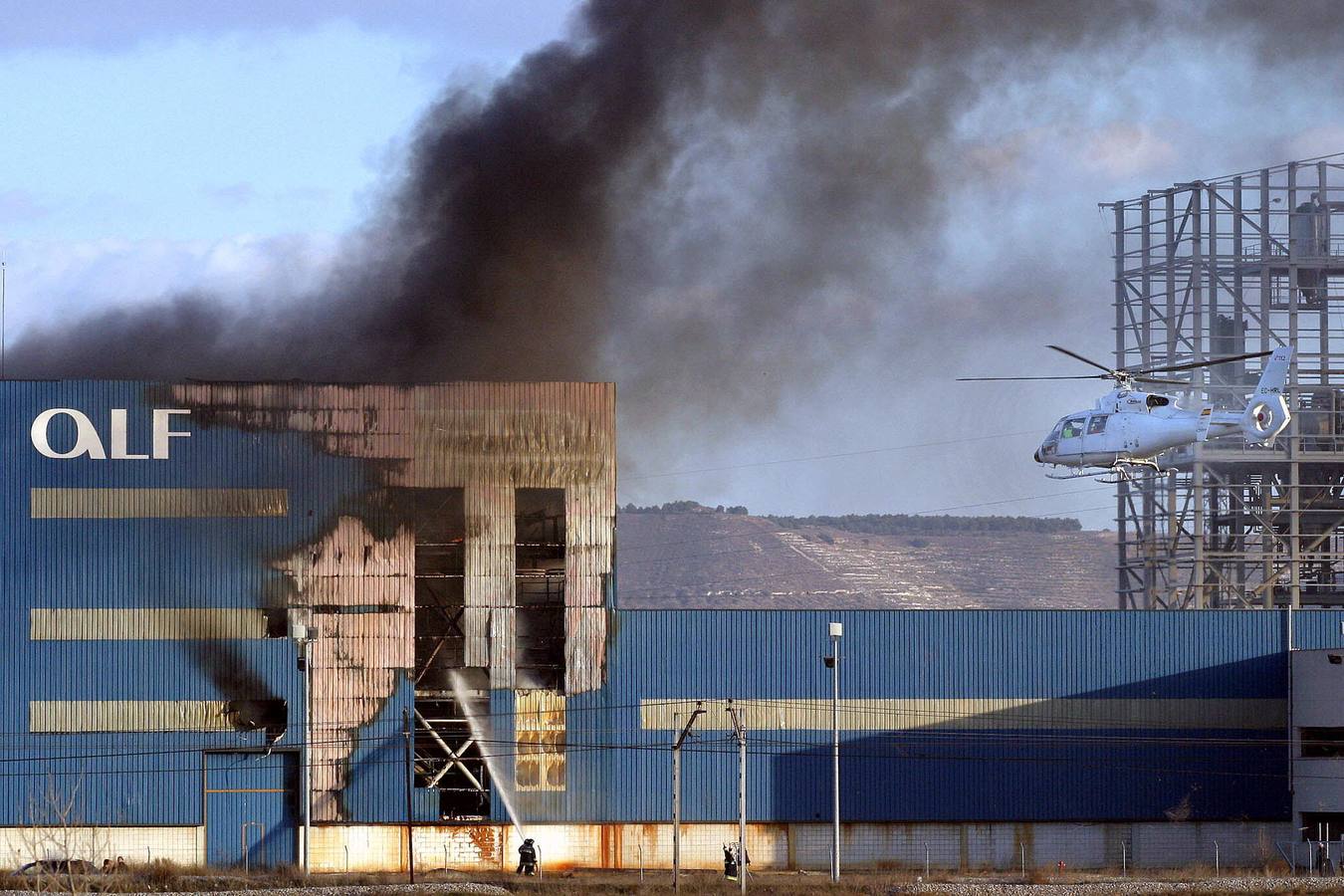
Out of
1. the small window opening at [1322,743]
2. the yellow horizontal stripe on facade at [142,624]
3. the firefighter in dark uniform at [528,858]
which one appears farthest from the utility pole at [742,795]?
the small window opening at [1322,743]

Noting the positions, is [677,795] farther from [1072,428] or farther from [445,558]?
[1072,428]

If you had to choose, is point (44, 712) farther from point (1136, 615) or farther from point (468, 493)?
point (1136, 615)

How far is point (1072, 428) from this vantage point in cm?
7462

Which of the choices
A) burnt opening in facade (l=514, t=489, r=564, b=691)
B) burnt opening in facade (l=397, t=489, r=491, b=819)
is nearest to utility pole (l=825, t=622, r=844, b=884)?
burnt opening in facade (l=514, t=489, r=564, b=691)

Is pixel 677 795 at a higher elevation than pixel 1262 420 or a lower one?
lower

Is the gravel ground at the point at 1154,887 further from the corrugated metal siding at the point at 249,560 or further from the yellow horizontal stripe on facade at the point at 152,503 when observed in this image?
the yellow horizontal stripe on facade at the point at 152,503

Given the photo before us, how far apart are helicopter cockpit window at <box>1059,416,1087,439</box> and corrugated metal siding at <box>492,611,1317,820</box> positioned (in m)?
12.7

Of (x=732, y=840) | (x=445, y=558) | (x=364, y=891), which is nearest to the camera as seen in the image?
(x=364, y=891)

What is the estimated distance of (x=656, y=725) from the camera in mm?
61375

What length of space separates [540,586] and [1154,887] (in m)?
21.5

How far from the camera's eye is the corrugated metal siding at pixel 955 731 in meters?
61.2

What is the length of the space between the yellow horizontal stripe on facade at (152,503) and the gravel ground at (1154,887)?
79.2 feet

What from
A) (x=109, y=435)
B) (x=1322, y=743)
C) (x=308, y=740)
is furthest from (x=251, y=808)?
(x=1322, y=743)

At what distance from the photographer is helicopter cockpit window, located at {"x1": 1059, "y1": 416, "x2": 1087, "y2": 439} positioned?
244ft
